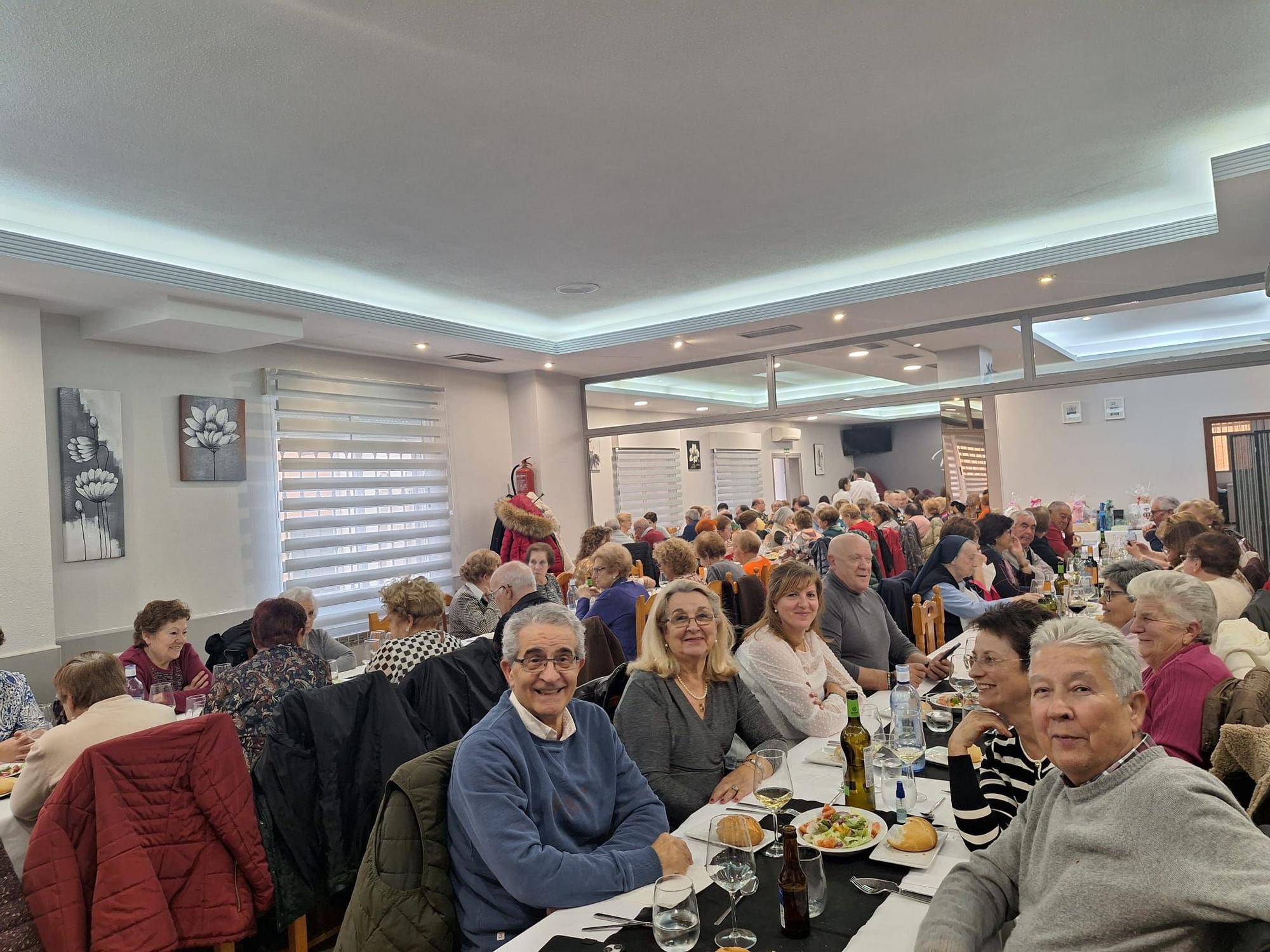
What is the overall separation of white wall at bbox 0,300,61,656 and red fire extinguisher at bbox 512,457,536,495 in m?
3.95

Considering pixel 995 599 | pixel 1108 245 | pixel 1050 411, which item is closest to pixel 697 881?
pixel 995 599

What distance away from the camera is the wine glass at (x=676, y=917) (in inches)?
53.7

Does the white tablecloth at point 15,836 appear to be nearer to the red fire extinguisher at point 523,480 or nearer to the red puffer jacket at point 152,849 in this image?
the red puffer jacket at point 152,849

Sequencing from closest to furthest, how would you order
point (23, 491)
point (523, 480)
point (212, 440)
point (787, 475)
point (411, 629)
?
point (411, 629), point (23, 491), point (212, 440), point (523, 480), point (787, 475)

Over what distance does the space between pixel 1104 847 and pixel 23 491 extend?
521 centimetres

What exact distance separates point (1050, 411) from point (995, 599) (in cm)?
525

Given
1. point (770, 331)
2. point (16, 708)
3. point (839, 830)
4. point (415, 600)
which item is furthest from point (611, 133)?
point (770, 331)

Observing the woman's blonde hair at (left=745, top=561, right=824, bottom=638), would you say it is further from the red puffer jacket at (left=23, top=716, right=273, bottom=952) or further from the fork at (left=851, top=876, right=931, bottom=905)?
the red puffer jacket at (left=23, top=716, right=273, bottom=952)

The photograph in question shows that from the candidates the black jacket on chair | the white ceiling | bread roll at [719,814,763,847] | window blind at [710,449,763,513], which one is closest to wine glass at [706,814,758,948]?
bread roll at [719,814,763,847]

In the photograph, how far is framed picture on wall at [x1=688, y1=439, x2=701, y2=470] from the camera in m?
13.1

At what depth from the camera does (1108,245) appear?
490 centimetres

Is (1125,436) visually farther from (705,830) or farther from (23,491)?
(23,491)

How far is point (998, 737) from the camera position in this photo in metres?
1.82

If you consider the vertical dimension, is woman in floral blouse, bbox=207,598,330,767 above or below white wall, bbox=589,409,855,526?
below
